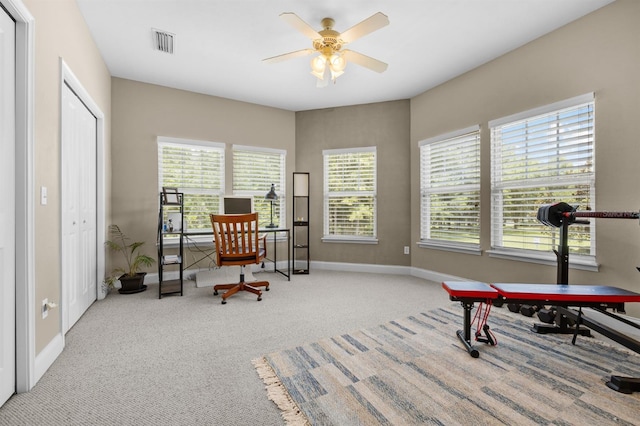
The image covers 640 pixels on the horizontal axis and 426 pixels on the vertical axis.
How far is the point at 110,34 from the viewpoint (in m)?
3.00

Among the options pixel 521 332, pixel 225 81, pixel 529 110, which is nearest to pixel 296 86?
pixel 225 81

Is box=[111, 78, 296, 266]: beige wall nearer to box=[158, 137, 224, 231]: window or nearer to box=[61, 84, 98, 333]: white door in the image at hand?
box=[158, 137, 224, 231]: window

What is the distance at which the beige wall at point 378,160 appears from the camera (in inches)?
186

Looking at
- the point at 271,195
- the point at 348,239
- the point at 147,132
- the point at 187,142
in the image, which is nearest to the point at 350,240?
the point at 348,239

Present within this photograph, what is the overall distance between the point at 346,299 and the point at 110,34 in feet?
12.5

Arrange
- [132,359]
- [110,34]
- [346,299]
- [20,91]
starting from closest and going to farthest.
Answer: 1. [20,91]
2. [132,359]
3. [110,34]
4. [346,299]

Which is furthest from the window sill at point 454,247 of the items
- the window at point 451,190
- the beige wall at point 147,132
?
the beige wall at point 147,132

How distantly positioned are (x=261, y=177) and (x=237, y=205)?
80 cm

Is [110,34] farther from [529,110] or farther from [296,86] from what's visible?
[529,110]

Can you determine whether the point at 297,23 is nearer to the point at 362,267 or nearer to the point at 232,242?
the point at 232,242

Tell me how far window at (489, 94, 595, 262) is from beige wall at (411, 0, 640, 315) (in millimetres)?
92

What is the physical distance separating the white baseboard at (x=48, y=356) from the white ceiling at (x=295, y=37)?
9.19 ft

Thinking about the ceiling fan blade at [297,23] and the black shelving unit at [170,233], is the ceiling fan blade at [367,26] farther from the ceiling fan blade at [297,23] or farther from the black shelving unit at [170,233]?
the black shelving unit at [170,233]

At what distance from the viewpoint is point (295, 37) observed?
3039mm
